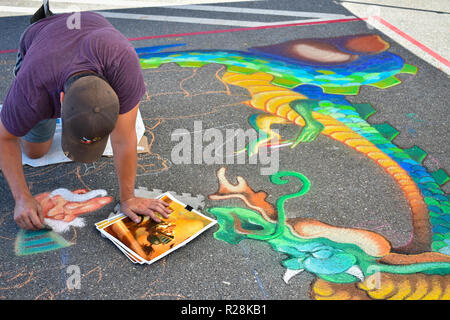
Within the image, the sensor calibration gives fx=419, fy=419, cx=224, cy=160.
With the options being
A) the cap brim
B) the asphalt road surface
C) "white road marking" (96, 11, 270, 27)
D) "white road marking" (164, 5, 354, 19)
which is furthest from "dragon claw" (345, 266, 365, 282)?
"white road marking" (164, 5, 354, 19)

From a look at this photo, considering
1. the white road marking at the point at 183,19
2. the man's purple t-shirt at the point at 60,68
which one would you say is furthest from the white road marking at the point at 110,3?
the man's purple t-shirt at the point at 60,68

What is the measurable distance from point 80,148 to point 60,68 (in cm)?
37

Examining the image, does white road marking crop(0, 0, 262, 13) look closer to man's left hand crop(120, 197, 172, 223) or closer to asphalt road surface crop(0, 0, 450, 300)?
asphalt road surface crop(0, 0, 450, 300)

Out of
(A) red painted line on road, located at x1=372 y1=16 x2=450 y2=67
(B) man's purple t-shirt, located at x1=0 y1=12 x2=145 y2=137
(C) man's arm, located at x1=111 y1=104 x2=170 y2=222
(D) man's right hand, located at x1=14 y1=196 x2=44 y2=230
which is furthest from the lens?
(A) red painted line on road, located at x1=372 y1=16 x2=450 y2=67

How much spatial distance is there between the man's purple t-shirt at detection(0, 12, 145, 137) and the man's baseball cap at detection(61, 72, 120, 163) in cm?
11

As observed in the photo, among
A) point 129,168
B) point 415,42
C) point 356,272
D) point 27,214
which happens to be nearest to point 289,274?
point 356,272

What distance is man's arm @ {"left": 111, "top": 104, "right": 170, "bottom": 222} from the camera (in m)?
2.25

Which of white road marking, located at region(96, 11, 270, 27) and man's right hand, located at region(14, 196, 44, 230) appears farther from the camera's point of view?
white road marking, located at region(96, 11, 270, 27)

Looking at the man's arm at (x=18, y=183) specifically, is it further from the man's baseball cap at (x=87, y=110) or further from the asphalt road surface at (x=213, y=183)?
the man's baseball cap at (x=87, y=110)

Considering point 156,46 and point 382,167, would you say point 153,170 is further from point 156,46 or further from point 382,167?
point 156,46

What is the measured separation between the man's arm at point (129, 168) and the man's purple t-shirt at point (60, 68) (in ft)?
0.34

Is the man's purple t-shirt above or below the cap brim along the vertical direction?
above

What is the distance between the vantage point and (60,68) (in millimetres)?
1896

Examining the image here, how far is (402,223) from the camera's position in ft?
8.23
